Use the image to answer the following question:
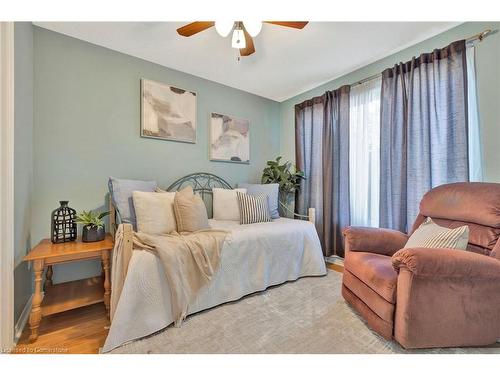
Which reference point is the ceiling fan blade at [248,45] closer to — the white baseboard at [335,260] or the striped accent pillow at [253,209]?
the striped accent pillow at [253,209]

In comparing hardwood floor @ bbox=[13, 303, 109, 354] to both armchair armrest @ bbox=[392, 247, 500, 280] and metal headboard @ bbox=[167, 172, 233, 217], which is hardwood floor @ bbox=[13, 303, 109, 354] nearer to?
metal headboard @ bbox=[167, 172, 233, 217]

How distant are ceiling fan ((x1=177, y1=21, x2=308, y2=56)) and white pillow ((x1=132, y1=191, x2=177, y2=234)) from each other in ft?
4.50

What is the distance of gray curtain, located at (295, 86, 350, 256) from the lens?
274 centimetres

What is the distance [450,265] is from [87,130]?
3.04 metres

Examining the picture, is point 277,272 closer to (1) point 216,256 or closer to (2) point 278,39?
(1) point 216,256

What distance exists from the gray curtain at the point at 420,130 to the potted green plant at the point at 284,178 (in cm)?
118

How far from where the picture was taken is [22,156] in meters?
1.60

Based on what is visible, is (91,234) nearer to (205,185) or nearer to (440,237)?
(205,185)

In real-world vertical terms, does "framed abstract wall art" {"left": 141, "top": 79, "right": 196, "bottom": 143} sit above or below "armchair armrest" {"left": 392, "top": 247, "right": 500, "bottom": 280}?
above

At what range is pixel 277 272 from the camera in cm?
223

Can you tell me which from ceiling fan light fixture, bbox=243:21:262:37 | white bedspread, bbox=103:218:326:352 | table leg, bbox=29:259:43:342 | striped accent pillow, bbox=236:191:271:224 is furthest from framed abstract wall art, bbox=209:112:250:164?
table leg, bbox=29:259:43:342

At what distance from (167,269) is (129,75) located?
2.12 m

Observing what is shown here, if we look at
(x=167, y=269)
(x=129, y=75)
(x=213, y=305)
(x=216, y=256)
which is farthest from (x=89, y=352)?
(x=129, y=75)

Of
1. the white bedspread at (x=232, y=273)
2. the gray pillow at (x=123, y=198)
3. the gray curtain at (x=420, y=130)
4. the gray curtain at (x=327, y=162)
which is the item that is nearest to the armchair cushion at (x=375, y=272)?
the white bedspread at (x=232, y=273)
